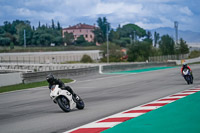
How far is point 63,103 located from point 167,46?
96818 mm

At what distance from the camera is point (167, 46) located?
106 m

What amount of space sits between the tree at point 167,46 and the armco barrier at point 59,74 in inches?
2639

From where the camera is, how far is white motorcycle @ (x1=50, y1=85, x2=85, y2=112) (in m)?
11.6

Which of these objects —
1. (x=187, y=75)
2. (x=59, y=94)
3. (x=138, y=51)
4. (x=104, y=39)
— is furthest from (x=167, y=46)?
(x=59, y=94)

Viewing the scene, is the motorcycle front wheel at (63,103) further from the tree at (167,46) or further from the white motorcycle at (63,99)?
the tree at (167,46)

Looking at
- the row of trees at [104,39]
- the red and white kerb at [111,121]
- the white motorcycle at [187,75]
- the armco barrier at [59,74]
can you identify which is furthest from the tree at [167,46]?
the red and white kerb at [111,121]

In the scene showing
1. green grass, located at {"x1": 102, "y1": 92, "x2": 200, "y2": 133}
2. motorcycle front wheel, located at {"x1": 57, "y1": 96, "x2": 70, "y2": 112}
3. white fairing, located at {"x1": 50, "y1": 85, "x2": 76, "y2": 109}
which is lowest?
green grass, located at {"x1": 102, "y1": 92, "x2": 200, "y2": 133}

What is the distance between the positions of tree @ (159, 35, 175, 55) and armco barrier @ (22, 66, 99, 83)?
67042mm

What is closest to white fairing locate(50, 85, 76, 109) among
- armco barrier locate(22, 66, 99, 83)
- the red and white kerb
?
the red and white kerb

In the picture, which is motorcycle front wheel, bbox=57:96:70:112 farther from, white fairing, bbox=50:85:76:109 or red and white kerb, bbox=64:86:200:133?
red and white kerb, bbox=64:86:200:133

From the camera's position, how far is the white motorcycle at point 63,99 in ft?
37.9

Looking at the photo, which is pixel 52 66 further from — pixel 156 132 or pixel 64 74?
pixel 156 132

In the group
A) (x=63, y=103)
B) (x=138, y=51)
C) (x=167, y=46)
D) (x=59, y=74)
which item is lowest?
(x=63, y=103)

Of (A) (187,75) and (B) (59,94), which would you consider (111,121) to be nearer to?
(B) (59,94)
